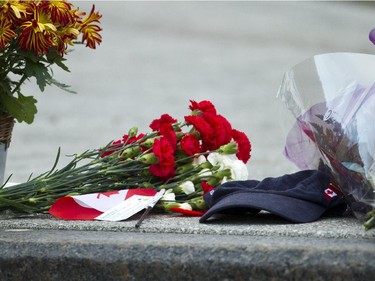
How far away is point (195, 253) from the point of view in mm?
1585

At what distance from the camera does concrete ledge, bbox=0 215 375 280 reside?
4.91 feet

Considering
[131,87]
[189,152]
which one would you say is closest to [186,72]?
[131,87]

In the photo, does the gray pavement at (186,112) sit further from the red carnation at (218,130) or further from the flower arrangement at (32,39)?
the flower arrangement at (32,39)

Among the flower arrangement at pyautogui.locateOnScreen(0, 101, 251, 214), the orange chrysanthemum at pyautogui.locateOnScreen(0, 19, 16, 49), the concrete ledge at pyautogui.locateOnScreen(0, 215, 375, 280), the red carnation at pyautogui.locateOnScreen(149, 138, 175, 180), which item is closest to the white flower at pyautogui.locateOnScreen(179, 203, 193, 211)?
the flower arrangement at pyautogui.locateOnScreen(0, 101, 251, 214)

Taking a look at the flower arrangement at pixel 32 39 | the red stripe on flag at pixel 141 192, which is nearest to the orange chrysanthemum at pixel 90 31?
the flower arrangement at pixel 32 39

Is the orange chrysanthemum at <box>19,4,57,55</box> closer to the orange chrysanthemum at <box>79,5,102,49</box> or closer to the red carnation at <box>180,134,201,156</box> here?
the orange chrysanthemum at <box>79,5,102,49</box>

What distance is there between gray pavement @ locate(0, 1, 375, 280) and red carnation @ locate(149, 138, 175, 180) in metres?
0.21

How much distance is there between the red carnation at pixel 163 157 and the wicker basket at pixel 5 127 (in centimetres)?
34

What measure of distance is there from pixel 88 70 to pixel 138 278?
8753 millimetres

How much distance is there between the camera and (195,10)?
1606 centimetres

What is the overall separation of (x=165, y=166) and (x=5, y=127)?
1.25ft

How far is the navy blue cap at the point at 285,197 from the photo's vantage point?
6.25 ft

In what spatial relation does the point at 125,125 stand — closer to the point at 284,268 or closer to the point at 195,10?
the point at 284,268

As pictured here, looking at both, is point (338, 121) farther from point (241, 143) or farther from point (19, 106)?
point (19, 106)
